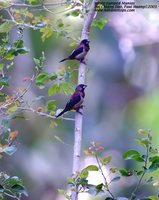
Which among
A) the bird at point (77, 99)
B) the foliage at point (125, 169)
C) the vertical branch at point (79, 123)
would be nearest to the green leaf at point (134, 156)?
the foliage at point (125, 169)

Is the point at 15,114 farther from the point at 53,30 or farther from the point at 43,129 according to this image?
the point at 43,129

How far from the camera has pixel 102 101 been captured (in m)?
5.98

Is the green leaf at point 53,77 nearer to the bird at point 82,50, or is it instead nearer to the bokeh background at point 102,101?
the bird at point 82,50

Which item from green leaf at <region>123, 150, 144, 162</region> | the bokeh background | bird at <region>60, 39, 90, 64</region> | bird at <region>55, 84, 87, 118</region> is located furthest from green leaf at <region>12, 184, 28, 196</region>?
the bokeh background

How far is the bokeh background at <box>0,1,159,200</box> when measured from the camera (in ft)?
16.7

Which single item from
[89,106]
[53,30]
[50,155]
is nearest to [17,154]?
[50,155]

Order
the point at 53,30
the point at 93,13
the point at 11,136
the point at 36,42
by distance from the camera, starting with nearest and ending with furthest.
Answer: the point at 11,136
the point at 93,13
the point at 53,30
the point at 36,42

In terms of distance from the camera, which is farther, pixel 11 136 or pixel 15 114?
pixel 15 114

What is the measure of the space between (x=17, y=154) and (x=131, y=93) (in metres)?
1.60

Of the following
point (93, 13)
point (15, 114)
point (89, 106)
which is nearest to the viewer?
point (15, 114)

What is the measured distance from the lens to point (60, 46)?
205 inches

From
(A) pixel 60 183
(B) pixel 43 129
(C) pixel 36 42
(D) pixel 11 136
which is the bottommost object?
(A) pixel 60 183

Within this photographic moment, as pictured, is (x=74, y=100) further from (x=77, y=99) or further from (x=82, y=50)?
(x=82, y=50)

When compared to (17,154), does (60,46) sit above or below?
above
